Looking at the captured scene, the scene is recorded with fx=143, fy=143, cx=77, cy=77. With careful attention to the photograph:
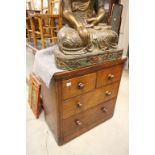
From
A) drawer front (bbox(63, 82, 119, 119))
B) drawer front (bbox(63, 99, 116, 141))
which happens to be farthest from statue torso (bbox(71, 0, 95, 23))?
drawer front (bbox(63, 99, 116, 141))

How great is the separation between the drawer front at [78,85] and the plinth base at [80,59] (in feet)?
0.33

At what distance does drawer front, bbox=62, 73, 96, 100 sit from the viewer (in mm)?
1037

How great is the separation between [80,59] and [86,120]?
0.64 m

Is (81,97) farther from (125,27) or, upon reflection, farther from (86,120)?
(125,27)

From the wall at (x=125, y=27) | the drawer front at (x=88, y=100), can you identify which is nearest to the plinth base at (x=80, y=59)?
the drawer front at (x=88, y=100)

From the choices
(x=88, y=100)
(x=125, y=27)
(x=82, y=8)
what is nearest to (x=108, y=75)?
(x=88, y=100)

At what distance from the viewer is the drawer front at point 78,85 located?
3.40 ft

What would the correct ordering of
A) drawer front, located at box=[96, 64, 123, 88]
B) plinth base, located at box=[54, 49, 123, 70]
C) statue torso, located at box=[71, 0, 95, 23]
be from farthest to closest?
1. drawer front, located at box=[96, 64, 123, 88]
2. statue torso, located at box=[71, 0, 95, 23]
3. plinth base, located at box=[54, 49, 123, 70]

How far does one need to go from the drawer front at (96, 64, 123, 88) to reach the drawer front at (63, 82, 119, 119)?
0.18ft

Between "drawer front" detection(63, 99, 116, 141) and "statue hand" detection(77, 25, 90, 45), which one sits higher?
"statue hand" detection(77, 25, 90, 45)

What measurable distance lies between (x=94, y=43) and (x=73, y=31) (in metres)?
0.19

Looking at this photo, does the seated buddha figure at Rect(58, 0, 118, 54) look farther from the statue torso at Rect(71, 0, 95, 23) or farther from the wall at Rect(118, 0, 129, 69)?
the wall at Rect(118, 0, 129, 69)

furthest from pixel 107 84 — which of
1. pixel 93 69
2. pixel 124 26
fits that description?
pixel 124 26
